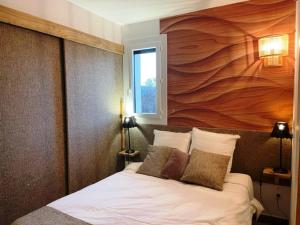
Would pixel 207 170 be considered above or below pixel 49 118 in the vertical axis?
below

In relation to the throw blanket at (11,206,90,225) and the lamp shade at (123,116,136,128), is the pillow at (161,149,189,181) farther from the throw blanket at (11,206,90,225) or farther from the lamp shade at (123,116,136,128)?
the throw blanket at (11,206,90,225)

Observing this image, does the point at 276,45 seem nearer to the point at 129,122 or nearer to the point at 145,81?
the point at 145,81

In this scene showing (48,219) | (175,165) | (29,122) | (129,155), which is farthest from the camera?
(129,155)

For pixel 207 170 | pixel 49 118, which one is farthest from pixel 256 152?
pixel 49 118

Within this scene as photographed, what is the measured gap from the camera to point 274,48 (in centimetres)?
230

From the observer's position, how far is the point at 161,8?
2785mm

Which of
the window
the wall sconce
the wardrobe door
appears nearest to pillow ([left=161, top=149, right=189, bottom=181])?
the window

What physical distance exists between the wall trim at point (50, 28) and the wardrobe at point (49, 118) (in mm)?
55

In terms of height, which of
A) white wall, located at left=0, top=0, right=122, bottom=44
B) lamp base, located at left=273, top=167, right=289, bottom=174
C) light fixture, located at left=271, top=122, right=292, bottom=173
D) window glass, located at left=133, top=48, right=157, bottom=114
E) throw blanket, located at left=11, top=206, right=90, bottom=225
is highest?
white wall, located at left=0, top=0, right=122, bottom=44

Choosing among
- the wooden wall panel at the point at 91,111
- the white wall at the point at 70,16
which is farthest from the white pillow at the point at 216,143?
the white wall at the point at 70,16

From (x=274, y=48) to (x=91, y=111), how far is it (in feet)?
7.29

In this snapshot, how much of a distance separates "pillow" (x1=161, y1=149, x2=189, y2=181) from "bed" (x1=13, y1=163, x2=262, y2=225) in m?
0.07

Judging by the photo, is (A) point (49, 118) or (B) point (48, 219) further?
(A) point (49, 118)

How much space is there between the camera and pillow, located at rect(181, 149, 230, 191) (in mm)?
2125
